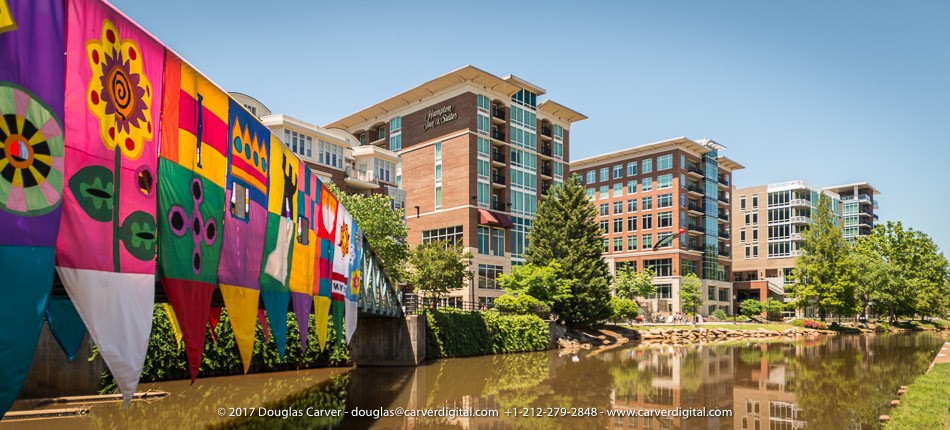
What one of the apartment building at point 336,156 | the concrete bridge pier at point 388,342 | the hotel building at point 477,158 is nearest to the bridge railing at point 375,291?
the concrete bridge pier at point 388,342

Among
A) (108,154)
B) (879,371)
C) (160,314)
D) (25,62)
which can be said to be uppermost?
(25,62)

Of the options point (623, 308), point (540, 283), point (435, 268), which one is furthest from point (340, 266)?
point (623, 308)

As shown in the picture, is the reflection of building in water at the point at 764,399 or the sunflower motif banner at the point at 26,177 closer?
the sunflower motif banner at the point at 26,177

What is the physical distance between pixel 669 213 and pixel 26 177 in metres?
89.7

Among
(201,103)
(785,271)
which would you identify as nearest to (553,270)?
(201,103)

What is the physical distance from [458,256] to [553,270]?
24.5ft

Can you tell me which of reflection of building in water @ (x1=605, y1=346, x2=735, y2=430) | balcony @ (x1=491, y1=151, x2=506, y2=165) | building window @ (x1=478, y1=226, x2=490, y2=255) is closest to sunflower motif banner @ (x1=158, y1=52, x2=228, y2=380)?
reflection of building in water @ (x1=605, y1=346, x2=735, y2=430)

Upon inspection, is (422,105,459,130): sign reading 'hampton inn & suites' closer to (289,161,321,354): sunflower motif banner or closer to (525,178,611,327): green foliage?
(525,178,611,327): green foliage

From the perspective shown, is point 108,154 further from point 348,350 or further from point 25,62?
point 348,350

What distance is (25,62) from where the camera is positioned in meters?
7.13

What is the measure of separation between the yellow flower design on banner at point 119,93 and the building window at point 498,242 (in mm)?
57786

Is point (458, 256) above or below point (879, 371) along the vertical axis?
above

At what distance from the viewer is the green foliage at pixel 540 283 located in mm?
50094

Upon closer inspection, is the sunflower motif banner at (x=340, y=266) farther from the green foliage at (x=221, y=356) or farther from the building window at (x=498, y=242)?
the building window at (x=498, y=242)
